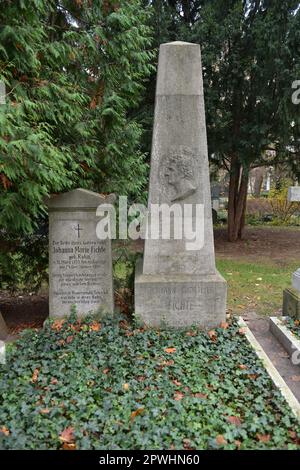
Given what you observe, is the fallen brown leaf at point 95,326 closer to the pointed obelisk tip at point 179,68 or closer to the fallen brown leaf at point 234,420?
the fallen brown leaf at point 234,420

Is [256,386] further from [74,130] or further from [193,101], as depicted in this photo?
[74,130]

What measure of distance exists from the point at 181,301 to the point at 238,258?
19.7 feet

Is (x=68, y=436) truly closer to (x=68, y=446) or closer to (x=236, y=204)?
(x=68, y=446)

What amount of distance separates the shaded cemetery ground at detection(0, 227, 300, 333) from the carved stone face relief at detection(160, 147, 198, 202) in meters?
1.78

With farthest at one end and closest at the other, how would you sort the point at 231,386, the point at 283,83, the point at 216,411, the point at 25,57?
the point at 283,83
the point at 25,57
the point at 231,386
the point at 216,411

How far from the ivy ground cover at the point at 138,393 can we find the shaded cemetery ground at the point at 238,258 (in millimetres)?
1370

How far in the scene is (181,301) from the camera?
4773 mm

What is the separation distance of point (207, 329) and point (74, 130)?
325 cm

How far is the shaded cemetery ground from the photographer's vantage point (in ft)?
20.1

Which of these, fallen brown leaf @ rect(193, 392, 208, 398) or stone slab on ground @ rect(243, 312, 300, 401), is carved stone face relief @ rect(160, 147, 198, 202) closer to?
stone slab on ground @ rect(243, 312, 300, 401)

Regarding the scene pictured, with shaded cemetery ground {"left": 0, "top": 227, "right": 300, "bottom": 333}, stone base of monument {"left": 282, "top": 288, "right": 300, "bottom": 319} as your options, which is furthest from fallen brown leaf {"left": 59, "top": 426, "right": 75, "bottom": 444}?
stone base of monument {"left": 282, "top": 288, "right": 300, "bottom": 319}

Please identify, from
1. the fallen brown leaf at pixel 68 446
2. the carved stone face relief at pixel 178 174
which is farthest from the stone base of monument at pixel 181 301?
the fallen brown leaf at pixel 68 446
